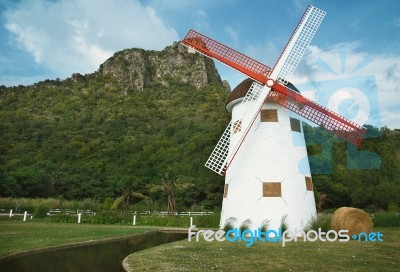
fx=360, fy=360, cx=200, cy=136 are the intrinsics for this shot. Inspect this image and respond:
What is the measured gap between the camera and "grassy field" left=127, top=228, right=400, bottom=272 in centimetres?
746

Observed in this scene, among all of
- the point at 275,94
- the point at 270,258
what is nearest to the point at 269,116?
the point at 275,94

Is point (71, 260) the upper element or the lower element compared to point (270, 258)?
lower

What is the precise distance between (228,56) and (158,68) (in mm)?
99703

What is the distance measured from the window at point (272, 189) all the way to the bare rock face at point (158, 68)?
8480 centimetres

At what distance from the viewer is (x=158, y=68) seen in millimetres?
113500

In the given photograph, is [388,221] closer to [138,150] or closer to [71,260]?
[71,260]

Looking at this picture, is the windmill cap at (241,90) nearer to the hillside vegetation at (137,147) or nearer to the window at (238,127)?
the window at (238,127)

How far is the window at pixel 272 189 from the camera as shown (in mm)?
14441

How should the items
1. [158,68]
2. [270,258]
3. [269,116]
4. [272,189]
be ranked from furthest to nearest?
[158,68] → [269,116] → [272,189] → [270,258]

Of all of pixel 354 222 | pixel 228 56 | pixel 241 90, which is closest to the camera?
pixel 354 222

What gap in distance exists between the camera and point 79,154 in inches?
2149

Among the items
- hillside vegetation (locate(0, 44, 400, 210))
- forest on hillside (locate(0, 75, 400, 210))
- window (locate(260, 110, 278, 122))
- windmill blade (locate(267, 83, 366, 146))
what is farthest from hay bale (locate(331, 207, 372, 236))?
hillside vegetation (locate(0, 44, 400, 210))

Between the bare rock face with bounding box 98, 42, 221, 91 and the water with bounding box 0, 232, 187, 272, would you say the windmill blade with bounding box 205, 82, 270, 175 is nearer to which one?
the water with bounding box 0, 232, 187, 272

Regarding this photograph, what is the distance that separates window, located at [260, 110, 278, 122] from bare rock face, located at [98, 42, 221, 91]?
83.2 meters
